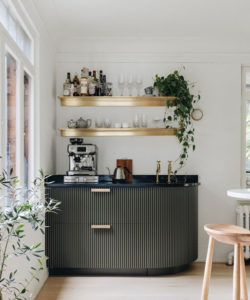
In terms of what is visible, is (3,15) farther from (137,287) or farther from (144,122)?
(137,287)

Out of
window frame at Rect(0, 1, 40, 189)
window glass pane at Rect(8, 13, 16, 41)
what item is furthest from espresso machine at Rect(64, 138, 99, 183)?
window glass pane at Rect(8, 13, 16, 41)

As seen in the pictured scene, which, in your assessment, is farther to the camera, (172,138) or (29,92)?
(172,138)

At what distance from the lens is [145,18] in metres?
3.68

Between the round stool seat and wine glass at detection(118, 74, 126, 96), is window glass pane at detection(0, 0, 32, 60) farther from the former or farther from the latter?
the round stool seat

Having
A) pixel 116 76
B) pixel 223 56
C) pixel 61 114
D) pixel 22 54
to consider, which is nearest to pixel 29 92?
pixel 22 54

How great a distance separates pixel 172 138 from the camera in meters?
4.34

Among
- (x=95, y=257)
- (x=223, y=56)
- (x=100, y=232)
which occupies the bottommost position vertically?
(x=95, y=257)

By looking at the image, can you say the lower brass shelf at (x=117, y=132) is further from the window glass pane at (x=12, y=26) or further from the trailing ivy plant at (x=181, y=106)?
the window glass pane at (x=12, y=26)

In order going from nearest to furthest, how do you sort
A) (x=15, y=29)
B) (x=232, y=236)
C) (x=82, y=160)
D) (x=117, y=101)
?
(x=232, y=236)
(x=15, y=29)
(x=82, y=160)
(x=117, y=101)

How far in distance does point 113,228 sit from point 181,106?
1469 mm

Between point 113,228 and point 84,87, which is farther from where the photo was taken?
point 84,87

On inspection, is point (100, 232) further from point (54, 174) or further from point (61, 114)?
point (61, 114)

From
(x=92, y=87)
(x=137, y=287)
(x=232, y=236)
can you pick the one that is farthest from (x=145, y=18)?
(x=137, y=287)

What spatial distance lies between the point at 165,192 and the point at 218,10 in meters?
1.73
